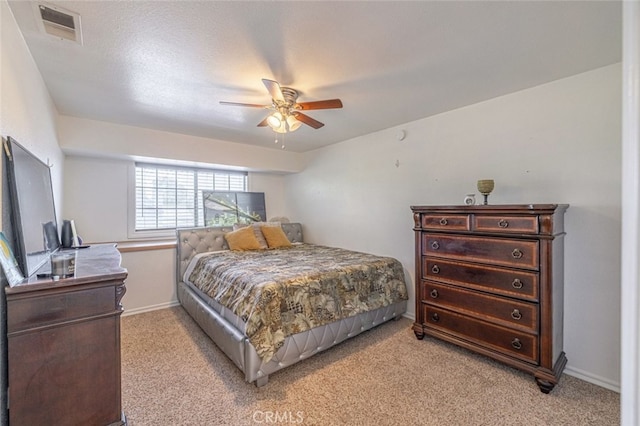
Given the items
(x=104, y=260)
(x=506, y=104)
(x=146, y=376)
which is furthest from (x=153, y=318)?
(x=506, y=104)

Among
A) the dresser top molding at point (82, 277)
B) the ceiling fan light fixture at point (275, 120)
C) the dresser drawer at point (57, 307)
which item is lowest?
the dresser drawer at point (57, 307)

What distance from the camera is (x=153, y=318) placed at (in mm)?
3285

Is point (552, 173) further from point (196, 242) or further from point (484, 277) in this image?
point (196, 242)

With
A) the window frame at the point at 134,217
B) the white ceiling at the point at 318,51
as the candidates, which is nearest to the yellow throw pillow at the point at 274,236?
the window frame at the point at 134,217

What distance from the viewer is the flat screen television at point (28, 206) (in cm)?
139

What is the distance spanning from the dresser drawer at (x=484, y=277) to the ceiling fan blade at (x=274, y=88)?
200cm

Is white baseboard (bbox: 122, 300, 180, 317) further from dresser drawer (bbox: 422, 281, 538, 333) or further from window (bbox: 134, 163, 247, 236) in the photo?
dresser drawer (bbox: 422, 281, 538, 333)

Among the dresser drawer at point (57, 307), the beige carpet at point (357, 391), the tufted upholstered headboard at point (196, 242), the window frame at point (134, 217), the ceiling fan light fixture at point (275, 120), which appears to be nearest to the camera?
the dresser drawer at point (57, 307)

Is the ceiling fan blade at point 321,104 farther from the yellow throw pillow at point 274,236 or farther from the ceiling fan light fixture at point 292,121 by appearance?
the yellow throw pillow at point 274,236

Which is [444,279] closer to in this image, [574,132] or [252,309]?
[574,132]

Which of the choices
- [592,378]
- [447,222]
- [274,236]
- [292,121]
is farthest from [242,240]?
[592,378]

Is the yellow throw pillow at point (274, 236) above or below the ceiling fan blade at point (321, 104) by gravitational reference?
below

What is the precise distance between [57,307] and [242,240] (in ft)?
8.35

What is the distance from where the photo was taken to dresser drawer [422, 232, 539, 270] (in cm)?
205
